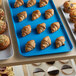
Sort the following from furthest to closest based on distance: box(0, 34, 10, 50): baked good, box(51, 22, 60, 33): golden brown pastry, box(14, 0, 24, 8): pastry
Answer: box(14, 0, 24, 8): pastry < box(51, 22, 60, 33): golden brown pastry < box(0, 34, 10, 50): baked good

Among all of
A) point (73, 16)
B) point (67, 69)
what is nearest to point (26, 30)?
point (73, 16)

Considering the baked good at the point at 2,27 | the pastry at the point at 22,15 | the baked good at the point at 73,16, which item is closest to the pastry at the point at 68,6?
the baked good at the point at 73,16

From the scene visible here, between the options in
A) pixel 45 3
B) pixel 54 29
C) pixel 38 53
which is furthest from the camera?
pixel 45 3

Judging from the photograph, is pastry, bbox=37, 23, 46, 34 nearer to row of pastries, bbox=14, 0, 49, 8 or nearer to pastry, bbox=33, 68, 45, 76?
row of pastries, bbox=14, 0, 49, 8

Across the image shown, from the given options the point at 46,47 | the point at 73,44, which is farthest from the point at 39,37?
the point at 73,44

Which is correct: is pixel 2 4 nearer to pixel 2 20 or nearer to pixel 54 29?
pixel 2 20

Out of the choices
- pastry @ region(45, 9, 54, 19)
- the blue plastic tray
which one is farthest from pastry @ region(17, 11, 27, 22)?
pastry @ region(45, 9, 54, 19)

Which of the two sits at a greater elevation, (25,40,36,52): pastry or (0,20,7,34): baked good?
(0,20,7,34): baked good

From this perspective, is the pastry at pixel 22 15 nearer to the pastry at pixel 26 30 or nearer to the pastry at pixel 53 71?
the pastry at pixel 26 30

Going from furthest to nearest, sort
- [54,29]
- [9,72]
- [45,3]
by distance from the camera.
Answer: [9,72] < [45,3] < [54,29]

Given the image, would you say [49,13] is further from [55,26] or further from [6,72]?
[6,72]

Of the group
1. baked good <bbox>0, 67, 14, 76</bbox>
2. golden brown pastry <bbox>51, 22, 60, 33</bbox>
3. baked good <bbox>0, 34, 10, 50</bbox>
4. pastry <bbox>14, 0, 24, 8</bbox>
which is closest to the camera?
baked good <bbox>0, 34, 10, 50</bbox>
